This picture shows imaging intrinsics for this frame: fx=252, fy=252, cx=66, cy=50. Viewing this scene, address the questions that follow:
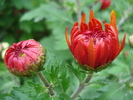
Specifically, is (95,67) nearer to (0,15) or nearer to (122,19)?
(122,19)

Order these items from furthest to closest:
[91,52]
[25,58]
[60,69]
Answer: [60,69], [25,58], [91,52]

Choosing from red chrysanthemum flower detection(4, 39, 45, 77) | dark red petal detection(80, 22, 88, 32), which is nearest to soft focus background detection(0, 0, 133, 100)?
red chrysanthemum flower detection(4, 39, 45, 77)

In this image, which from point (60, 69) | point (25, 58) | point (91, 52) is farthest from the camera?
point (60, 69)

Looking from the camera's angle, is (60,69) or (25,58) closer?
(25,58)

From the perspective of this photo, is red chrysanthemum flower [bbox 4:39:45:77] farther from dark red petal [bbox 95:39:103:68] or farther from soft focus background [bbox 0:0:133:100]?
dark red petal [bbox 95:39:103:68]

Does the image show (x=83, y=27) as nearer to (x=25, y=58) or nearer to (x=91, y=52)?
(x=91, y=52)

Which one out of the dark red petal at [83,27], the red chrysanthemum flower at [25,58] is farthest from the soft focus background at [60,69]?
the dark red petal at [83,27]

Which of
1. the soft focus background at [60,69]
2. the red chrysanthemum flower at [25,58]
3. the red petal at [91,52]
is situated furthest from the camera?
the soft focus background at [60,69]

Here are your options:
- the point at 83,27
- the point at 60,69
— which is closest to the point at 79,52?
the point at 83,27

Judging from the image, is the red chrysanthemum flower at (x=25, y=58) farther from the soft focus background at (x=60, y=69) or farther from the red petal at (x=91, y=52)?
the red petal at (x=91, y=52)
